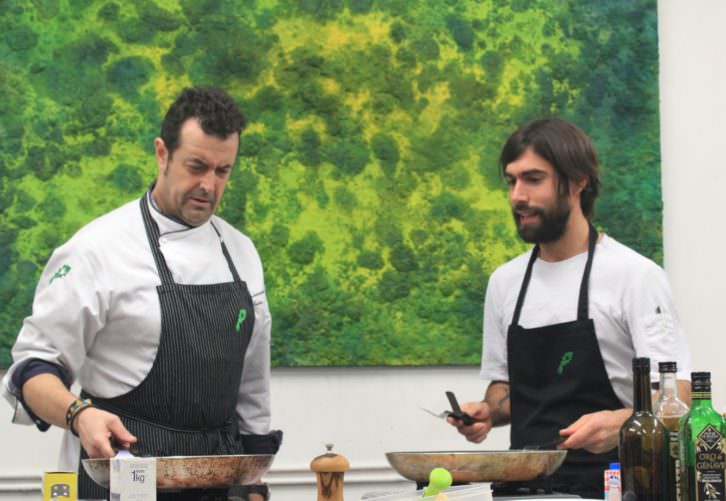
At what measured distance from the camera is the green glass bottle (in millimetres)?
1613

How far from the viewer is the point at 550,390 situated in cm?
261

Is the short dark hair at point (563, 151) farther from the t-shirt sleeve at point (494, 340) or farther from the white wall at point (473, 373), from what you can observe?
the white wall at point (473, 373)

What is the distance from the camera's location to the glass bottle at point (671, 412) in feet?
5.60

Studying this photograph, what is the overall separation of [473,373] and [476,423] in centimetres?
78

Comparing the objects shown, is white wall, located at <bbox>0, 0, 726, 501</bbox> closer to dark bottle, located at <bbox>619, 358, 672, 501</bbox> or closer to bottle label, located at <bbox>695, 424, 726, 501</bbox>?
dark bottle, located at <bbox>619, 358, 672, 501</bbox>

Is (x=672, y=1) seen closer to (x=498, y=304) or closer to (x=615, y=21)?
(x=615, y=21)

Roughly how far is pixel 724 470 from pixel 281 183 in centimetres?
194

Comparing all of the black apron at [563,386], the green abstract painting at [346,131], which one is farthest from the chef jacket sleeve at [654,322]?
the green abstract painting at [346,131]

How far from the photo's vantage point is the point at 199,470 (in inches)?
72.7

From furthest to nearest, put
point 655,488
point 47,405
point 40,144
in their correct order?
point 40,144 → point 47,405 → point 655,488

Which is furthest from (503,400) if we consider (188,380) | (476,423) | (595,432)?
(188,380)

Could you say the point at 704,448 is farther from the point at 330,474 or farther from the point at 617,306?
the point at 617,306

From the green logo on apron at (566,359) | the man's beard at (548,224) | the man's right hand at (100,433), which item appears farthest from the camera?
the man's beard at (548,224)

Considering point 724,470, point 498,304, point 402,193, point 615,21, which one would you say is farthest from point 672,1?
point 724,470
